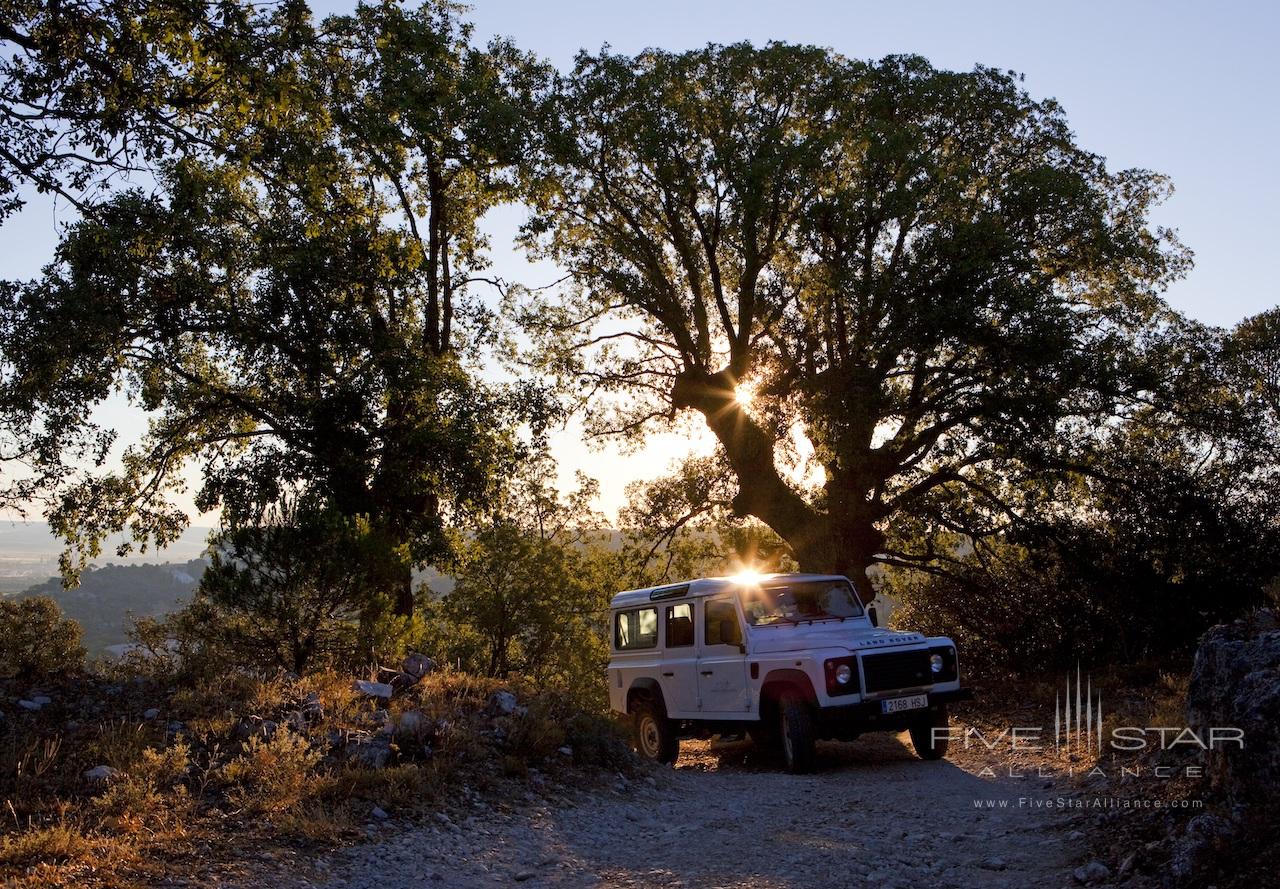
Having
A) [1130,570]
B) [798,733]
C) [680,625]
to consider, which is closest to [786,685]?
[798,733]

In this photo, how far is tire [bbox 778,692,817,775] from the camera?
1058 cm

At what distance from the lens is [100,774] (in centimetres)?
711

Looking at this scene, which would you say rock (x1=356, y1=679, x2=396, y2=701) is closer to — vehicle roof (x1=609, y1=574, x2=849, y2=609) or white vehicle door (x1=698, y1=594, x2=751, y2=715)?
white vehicle door (x1=698, y1=594, x2=751, y2=715)

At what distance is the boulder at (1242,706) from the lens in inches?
218

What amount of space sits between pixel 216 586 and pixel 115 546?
12203 millimetres

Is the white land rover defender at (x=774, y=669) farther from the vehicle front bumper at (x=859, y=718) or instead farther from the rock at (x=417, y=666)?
the rock at (x=417, y=666)

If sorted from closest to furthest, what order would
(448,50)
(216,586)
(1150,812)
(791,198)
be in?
(1150,812) < (216,586) < (791,198) < (448,50)

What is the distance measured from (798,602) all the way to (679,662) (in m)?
1.74

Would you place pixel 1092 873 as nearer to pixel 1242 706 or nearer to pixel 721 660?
pixel 1242 706

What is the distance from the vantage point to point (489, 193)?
73.8ft

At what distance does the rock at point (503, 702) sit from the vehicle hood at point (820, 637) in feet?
9.56

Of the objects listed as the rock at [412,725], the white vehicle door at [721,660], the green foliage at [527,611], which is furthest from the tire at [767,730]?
the green foliage at [527,611]

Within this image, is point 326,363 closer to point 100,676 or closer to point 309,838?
point 100,676

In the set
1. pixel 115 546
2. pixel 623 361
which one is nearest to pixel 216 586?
pixel 115 546
